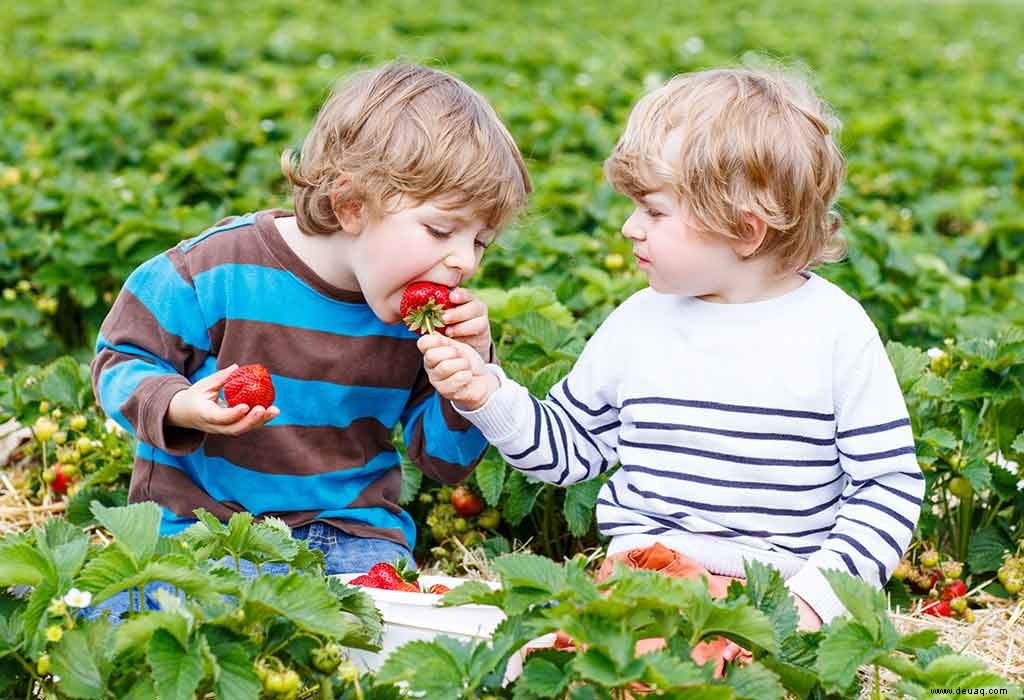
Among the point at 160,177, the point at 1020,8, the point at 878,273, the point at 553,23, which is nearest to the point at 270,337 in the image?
the point at 878,273

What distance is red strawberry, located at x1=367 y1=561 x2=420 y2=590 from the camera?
8.07ft

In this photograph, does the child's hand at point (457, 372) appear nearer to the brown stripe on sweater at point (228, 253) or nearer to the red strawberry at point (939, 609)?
the brown stripe on sweater at point (228, 253)

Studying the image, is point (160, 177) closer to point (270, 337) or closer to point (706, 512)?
point (270, 337)

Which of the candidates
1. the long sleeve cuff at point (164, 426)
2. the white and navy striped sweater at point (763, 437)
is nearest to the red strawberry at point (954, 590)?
the white and navy striped sweater at point (763, 437)

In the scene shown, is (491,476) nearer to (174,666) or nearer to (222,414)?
(222,414)

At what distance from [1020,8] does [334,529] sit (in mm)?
18987

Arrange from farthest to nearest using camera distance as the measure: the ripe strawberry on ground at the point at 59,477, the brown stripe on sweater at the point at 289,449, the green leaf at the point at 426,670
Answer: the ripe strawberry on ground at the point at 59,477 < the brown stripe on sweater at the point at 289,449 < the green leaf at the point at 426,670

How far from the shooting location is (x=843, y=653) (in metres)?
2.00

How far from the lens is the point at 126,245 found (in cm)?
430

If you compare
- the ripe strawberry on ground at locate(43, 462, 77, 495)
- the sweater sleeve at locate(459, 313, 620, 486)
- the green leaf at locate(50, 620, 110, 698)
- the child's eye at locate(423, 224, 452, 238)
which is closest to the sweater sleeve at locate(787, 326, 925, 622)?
the sweater sleeve at locate(459, 313, 620, 486)

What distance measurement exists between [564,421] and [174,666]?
1.02 metres

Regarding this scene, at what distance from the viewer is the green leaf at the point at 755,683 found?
6.47 ft

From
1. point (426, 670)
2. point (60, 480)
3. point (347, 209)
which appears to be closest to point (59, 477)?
point (60, 480)

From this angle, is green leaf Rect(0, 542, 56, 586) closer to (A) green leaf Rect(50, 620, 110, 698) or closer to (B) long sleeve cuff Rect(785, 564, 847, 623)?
(A) green leaf Rect(50, 620, 110, 698)
